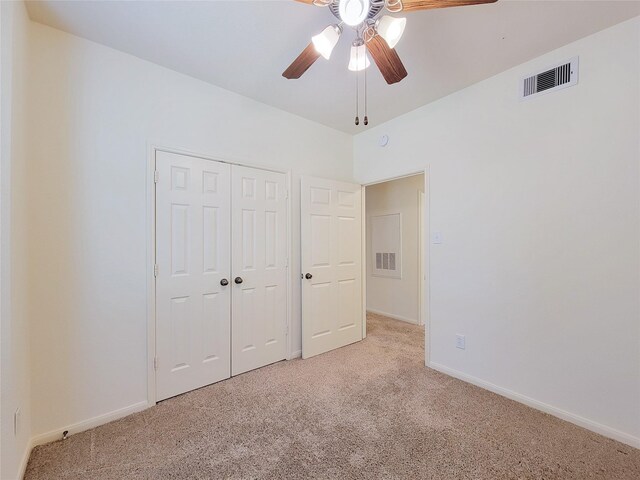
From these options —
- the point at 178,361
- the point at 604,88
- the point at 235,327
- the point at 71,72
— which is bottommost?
the point at 178,361

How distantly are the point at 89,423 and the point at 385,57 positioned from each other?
3.09 m

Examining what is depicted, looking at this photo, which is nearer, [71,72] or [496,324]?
[71,72]

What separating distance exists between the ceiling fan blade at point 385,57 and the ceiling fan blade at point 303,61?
319 millimetres

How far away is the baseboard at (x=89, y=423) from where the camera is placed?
5.80 ft

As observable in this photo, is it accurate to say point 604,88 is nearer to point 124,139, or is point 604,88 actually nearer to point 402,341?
point 402,341

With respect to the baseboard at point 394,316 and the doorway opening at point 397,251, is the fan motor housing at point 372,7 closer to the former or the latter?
the doorway opening at point 397,251

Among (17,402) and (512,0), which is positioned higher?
(512,0)

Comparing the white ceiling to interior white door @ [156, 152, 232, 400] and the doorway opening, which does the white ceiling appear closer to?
interior white door @ [156, 152, 232, 400]

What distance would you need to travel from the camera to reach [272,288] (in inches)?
114

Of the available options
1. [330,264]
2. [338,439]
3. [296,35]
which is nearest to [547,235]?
[330,264]

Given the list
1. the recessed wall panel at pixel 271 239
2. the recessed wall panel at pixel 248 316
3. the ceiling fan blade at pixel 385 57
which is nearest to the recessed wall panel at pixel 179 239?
the recessed wall panel at pixel 248 316

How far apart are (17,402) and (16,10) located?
2181mm

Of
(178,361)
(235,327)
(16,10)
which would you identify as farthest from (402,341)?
(16,10)

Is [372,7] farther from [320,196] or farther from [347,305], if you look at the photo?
[347,305]
